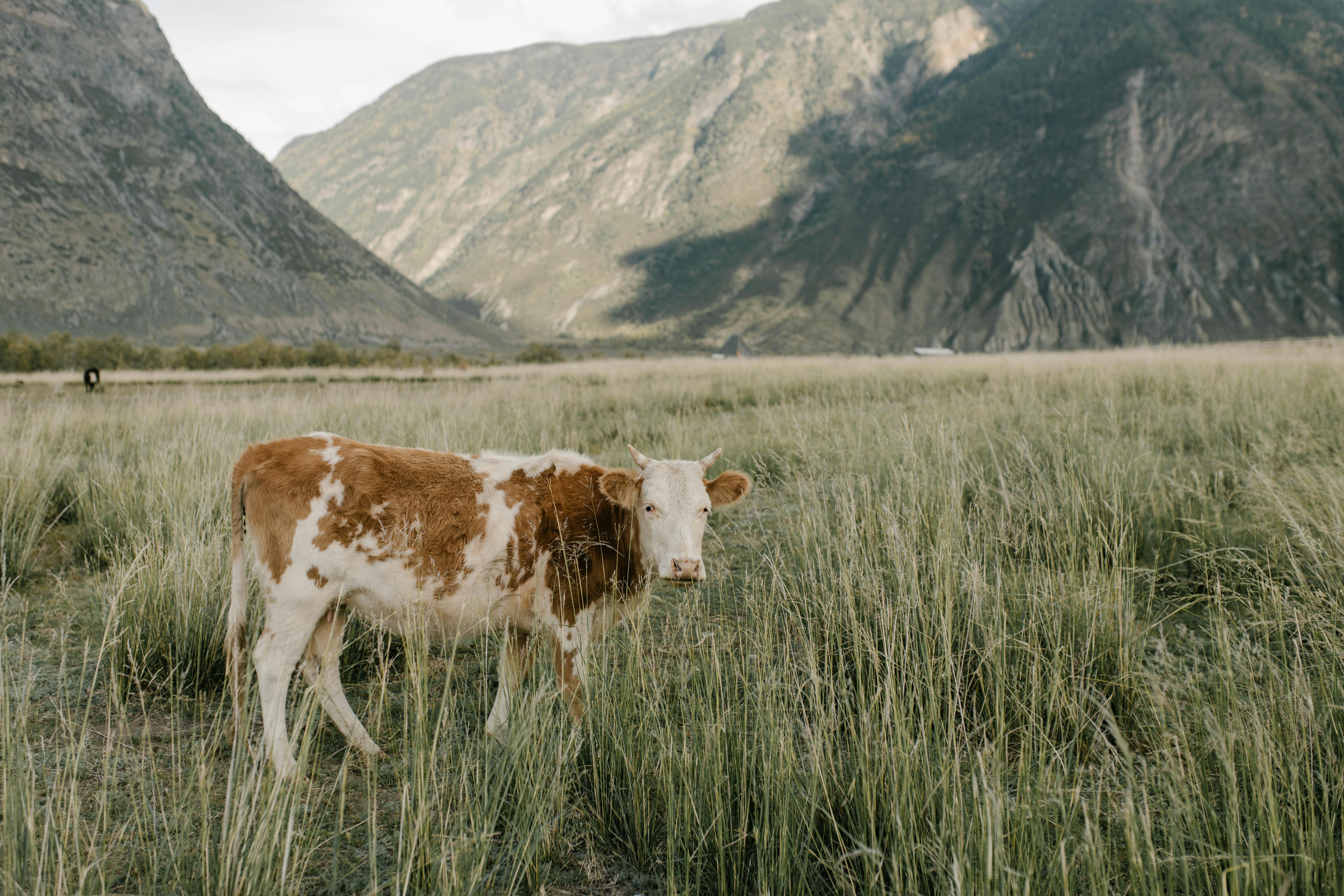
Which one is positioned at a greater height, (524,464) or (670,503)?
(524,464)

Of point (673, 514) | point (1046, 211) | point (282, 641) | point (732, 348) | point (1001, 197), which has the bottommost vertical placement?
point (282, 641)

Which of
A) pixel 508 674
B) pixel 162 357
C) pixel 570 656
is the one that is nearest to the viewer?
pixel 508 674

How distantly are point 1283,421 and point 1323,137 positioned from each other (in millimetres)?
103209

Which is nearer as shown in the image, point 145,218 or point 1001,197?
point 145,218

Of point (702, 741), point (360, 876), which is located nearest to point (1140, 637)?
point (702, 741)

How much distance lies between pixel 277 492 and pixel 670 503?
5.90 feet

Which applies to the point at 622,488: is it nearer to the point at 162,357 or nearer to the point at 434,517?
the point at 434,517

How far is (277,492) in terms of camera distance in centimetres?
307

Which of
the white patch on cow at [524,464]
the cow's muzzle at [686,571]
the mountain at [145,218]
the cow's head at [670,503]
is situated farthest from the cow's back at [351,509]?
the mountain at [145,218]

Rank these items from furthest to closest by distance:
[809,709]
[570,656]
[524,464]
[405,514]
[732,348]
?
[732,348], [524,464], [570,656], [405,514], [809,709]

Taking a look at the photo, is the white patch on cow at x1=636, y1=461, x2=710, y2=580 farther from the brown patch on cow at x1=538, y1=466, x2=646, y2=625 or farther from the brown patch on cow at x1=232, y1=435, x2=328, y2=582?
the brown patch on cow at x1=232, y1=435, x2=328, y2=582

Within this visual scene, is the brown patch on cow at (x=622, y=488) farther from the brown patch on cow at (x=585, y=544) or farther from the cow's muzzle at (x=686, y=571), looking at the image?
the cow's muzzle at (x=686, y=571)

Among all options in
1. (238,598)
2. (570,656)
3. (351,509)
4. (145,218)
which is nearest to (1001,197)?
(145,218)

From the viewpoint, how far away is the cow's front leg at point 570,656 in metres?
3.20
